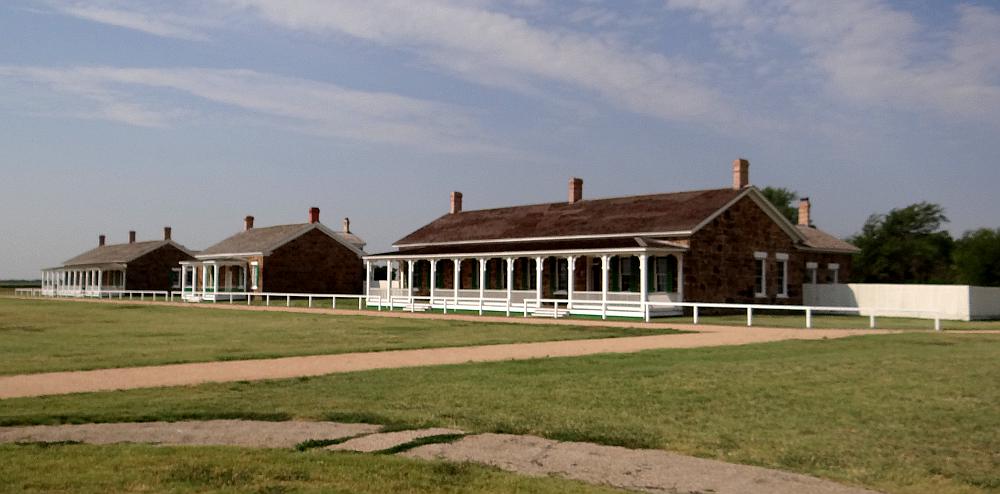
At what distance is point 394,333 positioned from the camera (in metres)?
24.2

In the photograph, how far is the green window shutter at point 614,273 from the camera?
37531mm

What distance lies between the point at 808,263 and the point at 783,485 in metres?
38.5

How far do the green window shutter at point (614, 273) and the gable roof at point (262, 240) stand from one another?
82.8 feet

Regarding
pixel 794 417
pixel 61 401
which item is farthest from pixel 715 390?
pixel 61 401

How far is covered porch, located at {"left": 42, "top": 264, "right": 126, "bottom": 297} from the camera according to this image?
236 ft

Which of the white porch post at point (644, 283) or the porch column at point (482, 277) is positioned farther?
the porch column at point (482, 277)

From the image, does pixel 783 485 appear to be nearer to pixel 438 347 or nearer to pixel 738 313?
pixel 438 347


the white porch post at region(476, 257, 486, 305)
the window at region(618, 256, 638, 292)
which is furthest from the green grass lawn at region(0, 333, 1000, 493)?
the white porch post at region(476, 257, 486, 305)

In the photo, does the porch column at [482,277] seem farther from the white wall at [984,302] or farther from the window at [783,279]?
the white wall at [984,302]

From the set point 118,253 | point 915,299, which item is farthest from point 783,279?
point 118,253

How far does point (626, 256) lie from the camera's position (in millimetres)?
36969

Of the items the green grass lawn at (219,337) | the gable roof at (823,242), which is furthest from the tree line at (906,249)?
the green grass lawn at (219,337)

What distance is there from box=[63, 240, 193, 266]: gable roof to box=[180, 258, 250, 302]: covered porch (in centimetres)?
1206

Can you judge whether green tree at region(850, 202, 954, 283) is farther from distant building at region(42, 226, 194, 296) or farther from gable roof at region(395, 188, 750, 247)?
distant building at region(42, 226, 194, 296)
